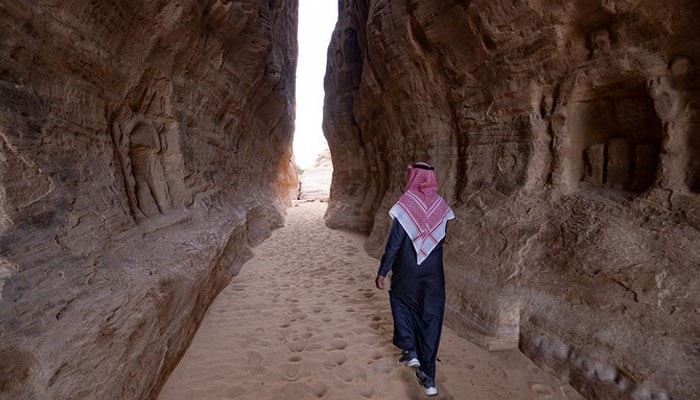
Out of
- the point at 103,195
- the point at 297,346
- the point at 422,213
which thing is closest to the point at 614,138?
the point at 422,213

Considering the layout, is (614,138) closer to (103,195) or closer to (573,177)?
(573,177)

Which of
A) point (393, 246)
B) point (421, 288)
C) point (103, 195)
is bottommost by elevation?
point (421, 288)

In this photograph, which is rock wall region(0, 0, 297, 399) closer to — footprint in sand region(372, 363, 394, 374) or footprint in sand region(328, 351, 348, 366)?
footprint in sand region(328, 351, 348, 366)

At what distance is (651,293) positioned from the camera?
2324mm

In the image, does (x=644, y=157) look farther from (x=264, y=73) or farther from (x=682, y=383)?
(x=264, y=73)

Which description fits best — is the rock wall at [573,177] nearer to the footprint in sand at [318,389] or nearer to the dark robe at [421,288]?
the dark robe at [421,288]

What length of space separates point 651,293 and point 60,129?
4990 mm

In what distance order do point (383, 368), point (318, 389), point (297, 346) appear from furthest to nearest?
point (297, 346), point (383, 368), point (318, 389)

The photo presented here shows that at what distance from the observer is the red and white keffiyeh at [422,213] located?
246 centimetres

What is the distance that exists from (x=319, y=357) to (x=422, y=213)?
175 centimetres

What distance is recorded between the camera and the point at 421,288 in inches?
99.2

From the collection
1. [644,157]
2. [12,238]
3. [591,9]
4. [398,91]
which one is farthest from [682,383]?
[398,91]

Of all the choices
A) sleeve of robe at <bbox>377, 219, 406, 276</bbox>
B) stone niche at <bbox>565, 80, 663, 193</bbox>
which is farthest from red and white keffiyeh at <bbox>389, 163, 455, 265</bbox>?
stone niche at <bbox>565, 80, 663, 193</bbox>

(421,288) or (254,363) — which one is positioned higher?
(421,288)
